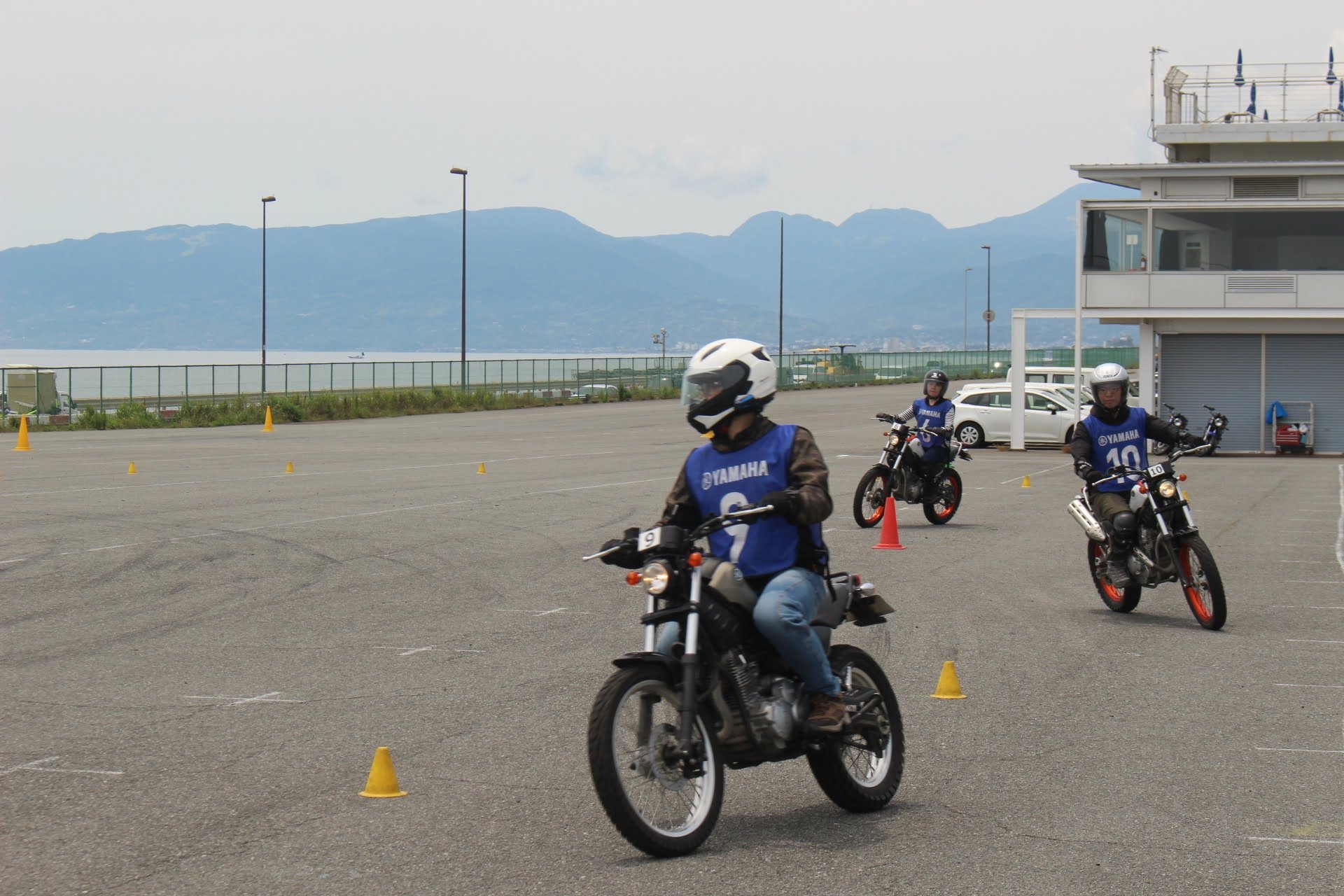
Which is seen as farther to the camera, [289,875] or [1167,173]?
[1167,173]

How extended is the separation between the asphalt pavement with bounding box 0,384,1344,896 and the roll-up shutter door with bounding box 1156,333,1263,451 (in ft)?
69.4

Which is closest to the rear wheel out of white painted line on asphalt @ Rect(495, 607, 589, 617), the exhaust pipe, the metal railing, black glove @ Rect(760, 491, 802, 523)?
the metal railing

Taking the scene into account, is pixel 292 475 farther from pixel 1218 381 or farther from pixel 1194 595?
pixel 1218 381

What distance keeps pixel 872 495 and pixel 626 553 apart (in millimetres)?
12407

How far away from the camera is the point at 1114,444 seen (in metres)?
12.1

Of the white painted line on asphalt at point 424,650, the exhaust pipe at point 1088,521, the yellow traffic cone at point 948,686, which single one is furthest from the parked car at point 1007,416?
the yellow traffic cone at point 948,686

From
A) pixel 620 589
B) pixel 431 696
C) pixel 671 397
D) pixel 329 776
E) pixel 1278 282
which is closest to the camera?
pixel 329 776

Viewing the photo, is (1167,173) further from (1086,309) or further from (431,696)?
(431,696)

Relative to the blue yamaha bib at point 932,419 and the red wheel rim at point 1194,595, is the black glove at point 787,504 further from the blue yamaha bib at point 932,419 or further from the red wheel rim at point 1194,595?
the blue yamaha bib at point 932,419

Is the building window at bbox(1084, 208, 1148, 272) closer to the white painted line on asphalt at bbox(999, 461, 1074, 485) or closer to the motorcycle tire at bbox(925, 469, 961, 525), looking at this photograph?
the white painted line on asphalt at bbox(999, 461, 1074, 485)

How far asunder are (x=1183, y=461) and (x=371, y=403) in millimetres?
28575

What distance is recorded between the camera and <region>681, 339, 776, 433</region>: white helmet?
6.15 metres

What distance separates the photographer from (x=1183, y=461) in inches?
1331

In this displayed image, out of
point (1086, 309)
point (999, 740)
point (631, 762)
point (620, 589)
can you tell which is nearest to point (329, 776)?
point (631, 762)
